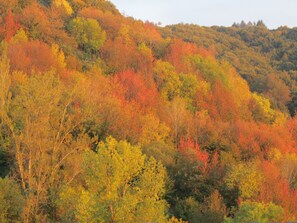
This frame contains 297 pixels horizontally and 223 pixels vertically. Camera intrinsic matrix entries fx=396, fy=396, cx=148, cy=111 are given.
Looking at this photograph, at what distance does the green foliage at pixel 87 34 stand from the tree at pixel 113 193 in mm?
47233

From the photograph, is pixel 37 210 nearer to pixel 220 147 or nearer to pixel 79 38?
pixel 220 147

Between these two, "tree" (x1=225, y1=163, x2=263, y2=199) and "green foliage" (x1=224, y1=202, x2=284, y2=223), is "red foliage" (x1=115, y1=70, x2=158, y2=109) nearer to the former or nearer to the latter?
"tree" (x1=225, y1=163, x2=263, y2=199)

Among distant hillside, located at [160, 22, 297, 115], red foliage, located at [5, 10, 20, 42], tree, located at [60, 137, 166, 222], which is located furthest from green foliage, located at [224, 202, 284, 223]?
distant hillside, located at [160, 22, 297, 115]

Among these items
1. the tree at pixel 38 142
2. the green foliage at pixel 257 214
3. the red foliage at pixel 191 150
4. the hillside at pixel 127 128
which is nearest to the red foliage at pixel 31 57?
the hillside at pixel 127 128

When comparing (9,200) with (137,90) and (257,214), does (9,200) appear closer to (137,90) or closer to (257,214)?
(257,214)

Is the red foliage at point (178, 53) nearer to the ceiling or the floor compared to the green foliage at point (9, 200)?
nearer to the ceiling

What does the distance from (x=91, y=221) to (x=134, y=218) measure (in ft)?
7.69

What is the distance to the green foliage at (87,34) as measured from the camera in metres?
68.3

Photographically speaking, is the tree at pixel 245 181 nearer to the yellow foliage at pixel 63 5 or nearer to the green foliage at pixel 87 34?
the green foliage at pixel 87 34

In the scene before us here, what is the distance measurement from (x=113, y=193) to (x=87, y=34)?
2092 inches

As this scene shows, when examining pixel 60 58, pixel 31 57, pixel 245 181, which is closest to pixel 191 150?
pixel 245 181

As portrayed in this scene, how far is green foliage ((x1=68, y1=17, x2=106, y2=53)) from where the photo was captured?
224 feet

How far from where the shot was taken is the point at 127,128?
3828cm

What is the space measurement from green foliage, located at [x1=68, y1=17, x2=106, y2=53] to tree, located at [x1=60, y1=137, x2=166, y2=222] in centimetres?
4723
